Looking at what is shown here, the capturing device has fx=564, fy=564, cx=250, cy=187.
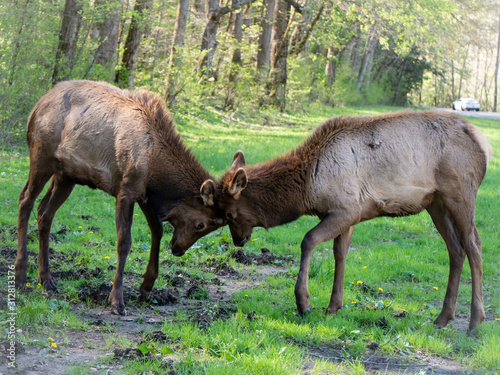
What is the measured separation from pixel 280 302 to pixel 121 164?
2.28 metres

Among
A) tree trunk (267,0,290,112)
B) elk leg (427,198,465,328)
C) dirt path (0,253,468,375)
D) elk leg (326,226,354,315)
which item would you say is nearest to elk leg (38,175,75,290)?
dirt path (0,253,468,375)

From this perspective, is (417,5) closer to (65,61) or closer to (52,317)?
(65,61)

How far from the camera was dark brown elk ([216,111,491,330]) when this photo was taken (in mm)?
5793

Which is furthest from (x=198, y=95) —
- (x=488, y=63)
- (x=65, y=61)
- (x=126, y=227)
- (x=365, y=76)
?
(x=488, y=63)

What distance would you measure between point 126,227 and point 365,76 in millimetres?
46391

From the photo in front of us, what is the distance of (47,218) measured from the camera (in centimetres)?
640

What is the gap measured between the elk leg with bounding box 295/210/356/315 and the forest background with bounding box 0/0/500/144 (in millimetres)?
8198

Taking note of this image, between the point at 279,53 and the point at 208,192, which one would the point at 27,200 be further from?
the point at 279,53

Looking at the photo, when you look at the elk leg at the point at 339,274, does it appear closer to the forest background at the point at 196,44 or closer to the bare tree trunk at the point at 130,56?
the forest background at the point at 196,44

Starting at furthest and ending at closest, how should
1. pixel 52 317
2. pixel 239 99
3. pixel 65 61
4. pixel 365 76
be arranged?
pixel 365 76 → pixel 239 99 → pixel 65 61 → pixel 52 317

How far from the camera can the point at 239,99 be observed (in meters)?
24.1

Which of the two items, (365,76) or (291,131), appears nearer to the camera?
(291,131)

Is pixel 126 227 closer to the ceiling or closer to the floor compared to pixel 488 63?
closer to the floor

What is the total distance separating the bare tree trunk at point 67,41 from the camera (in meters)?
13.7
